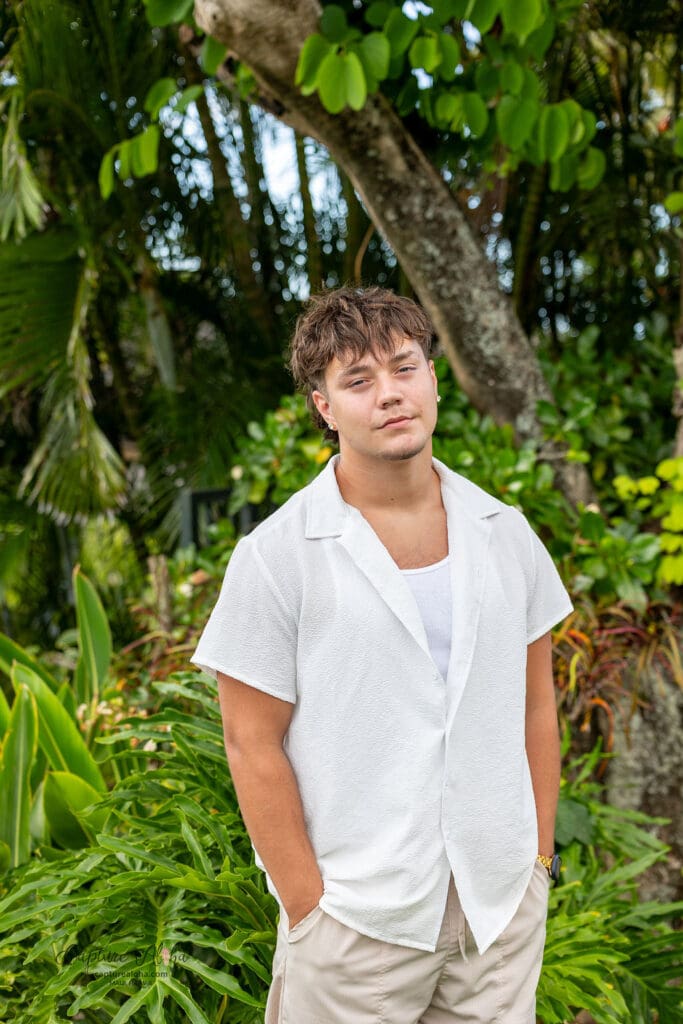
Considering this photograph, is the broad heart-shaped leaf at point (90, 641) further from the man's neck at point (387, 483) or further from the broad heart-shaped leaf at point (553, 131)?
the broad heart-shaped leaf at point (553, 131)

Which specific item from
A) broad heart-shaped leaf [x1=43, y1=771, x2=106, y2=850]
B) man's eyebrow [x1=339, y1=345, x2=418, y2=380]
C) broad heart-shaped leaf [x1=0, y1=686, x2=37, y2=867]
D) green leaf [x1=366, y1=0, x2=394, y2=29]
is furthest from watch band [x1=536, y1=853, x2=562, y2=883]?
green leaf [x1=366, y1=0, x2=394, y2=29]

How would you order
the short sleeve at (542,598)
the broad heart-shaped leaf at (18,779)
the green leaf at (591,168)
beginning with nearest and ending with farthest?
the short sleeve at (542,598), the broad heart-shaped leaf at (18,779), the green leaf at (591,168)

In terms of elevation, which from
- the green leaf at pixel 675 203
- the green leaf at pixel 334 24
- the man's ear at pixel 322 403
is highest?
the green leaf at pixel 334 24

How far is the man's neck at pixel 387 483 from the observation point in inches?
58.2

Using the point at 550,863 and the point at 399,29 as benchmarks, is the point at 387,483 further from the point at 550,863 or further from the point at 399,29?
the point at 399,29

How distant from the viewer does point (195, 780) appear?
7.20 feet

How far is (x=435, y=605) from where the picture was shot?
1449 millimetres

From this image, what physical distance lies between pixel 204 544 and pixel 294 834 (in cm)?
250

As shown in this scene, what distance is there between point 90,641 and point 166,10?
193 cm

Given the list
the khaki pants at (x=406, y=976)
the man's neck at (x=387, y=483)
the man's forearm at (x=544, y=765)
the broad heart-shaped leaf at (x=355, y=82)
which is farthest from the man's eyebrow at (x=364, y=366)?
the broad heart-shaped leaf at (x=355, y=82)

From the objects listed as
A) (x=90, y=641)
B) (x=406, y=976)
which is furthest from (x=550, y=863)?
(x=90, y=641)

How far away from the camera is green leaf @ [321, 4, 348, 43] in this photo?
8.21 feet

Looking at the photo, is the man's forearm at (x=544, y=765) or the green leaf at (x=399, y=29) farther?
the green leaf at (x=399, y=29)

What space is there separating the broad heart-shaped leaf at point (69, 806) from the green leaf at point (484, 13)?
6.86 ft
